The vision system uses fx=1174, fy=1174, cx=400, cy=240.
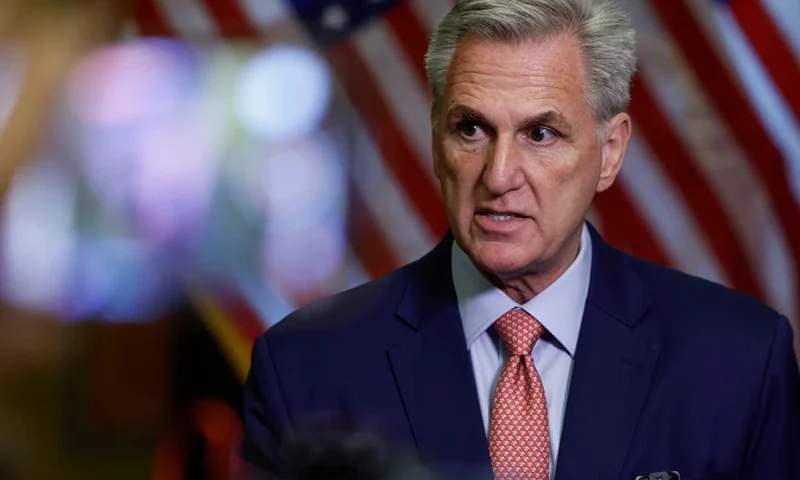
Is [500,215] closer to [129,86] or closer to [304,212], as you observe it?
[304,212]

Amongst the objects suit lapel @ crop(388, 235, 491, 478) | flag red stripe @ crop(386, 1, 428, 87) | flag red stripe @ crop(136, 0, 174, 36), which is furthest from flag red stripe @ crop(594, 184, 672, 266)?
flag red stripe @ crop(136, 0, 174, 36)

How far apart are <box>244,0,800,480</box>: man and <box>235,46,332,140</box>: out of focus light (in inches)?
69.5

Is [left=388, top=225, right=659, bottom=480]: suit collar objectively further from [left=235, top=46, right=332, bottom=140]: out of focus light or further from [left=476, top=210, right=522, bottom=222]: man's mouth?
[left=235, top=46, right=332, bottom=140]: out of focus light

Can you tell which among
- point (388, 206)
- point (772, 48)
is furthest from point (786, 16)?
point (388, 206)

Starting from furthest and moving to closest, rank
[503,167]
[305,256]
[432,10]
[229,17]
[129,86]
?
[129,86]
[305,256]
[229,17]
[432,10]
[503,167]

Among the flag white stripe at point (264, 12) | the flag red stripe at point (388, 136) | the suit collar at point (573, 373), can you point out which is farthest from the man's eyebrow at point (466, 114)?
the flag white stripe at point (264, 12)

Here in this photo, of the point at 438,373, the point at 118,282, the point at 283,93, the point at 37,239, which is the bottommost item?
the point at 118,282

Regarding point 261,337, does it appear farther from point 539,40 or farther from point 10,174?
point 10,174

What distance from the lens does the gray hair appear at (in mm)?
1514

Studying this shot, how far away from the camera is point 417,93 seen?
3.08m

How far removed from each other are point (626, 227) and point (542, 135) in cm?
139

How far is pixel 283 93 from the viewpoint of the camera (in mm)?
3541

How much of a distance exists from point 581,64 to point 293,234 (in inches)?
80.3

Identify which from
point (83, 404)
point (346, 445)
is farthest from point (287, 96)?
point (346, 445)
